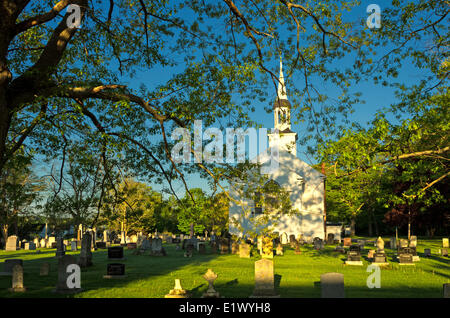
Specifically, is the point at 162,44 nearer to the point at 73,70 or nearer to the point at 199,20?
the point at 199,20

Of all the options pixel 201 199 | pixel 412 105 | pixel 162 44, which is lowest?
pixel 201 199

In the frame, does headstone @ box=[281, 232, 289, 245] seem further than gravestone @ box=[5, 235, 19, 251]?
Yes

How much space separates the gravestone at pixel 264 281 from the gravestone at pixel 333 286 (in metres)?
1.94

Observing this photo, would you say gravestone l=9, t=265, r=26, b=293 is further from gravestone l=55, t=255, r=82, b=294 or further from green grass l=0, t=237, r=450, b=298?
gravestone l=55, t=255, r=82, b=294

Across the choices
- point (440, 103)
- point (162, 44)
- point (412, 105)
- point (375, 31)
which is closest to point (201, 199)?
point (162, 44)

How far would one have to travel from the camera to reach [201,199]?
11461 mm

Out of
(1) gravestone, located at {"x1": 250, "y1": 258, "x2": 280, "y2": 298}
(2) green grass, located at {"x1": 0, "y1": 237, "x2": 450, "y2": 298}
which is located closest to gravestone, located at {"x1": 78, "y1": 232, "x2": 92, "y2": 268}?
(2) green grass, located at {"x1": 0, "y1": 237, "x2": 450, "y2": 298}

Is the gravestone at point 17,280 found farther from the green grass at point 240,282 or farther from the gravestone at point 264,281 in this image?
the gravestone at point 264,281

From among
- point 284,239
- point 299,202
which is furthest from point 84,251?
point 299,202

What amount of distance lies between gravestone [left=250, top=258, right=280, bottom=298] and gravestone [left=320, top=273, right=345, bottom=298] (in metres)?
1.94

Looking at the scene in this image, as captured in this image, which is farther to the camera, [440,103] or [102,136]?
[440,103]

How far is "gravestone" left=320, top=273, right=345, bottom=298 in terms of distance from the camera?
32.5 ft

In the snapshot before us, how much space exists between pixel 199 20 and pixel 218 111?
292 centimetres

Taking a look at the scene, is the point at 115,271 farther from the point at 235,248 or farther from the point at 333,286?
the point at 235,248
